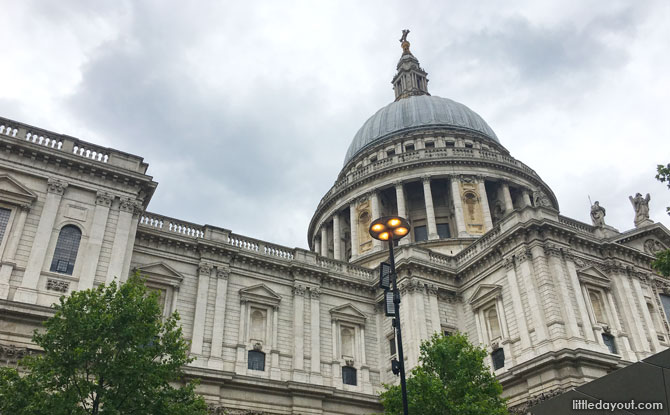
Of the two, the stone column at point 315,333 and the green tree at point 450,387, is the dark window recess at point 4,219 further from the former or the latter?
the green tree at point 450,387

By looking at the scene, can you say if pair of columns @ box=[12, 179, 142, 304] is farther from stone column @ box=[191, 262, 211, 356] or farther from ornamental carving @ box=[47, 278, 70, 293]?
stone column @ box=[191, 262, 211, 356]

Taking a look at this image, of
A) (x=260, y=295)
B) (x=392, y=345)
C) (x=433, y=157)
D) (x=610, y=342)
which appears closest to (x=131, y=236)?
(x=260, y=295)

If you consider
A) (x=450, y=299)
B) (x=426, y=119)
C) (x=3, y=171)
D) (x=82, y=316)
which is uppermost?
(x=426, y=119)

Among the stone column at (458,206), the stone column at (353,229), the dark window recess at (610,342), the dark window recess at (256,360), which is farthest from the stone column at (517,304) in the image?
the stone column at (353,229)

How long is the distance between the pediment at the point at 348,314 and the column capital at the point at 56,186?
632 inches

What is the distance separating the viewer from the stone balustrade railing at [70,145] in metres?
26.5

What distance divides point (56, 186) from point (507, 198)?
114ft

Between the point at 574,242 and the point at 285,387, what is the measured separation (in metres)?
17.2

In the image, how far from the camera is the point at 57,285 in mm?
24438

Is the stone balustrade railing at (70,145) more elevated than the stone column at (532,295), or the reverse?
the stone balustrade railing at (70,145)

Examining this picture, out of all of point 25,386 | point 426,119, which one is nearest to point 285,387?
point 25,386

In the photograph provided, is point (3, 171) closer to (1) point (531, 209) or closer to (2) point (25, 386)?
(2) point (25, 386)

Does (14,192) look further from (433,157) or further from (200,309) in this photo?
(433,157)

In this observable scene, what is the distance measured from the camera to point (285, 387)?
28.7 m
